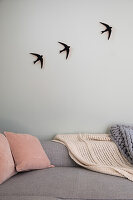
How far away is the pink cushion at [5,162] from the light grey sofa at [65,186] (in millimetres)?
54

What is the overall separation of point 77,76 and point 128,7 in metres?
0.90

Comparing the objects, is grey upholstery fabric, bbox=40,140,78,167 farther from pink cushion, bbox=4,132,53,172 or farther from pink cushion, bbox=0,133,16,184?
pink cushion, bbox=0,133,16,184

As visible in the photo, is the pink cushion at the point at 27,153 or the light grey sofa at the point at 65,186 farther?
the pink cushion at the point at 27,153

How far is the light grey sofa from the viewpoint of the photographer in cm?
161

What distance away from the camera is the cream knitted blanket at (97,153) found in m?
1.99

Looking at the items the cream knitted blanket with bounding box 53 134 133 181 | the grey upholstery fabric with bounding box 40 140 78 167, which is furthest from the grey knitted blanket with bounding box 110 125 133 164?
the grey upholstery fabric with bounding box 40 140 78 167

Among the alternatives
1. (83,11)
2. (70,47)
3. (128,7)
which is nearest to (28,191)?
(70,47)

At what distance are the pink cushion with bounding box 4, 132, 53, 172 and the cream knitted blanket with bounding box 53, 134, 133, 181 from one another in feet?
0.91

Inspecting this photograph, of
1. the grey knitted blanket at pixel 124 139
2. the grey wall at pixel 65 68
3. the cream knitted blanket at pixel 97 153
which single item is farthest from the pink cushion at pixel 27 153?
the grey knitted blanket at pixel 124 139

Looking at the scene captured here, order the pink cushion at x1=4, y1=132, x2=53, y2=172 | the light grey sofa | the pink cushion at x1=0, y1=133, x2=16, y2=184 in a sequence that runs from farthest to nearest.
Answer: the pink cushion at x1=4, y1=132, x2=53, y2=172 < the pink cushion at x1=0, y1=133, x2=16, y2=184 < the light grey sofa

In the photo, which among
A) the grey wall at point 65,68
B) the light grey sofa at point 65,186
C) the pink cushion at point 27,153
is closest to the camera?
the light grey sofa at point 65,186

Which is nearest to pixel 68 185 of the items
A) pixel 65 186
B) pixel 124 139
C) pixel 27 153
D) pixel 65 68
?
pixel 65 186

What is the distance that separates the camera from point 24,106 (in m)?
2.53

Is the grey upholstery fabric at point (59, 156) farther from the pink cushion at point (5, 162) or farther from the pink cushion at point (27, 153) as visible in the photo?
the pink cushion at point (5, 162)
